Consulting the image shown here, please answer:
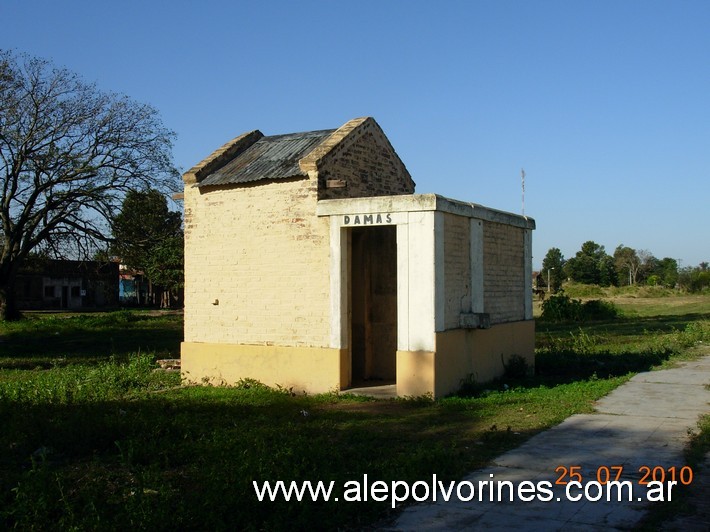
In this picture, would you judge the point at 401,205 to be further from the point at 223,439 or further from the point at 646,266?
the point at 646,266

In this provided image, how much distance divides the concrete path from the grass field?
329mm

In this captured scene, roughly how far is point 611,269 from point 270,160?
66.2 m

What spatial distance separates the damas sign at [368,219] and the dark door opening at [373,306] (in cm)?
189

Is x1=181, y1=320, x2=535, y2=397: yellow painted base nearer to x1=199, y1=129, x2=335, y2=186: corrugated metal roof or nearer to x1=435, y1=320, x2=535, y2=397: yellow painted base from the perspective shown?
x1=435, y1=320, x2=535, y2=397: yellow painted base

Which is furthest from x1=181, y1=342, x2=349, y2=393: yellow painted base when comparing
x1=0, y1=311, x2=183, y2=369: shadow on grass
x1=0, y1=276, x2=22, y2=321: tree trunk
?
x1=0, y1=276, x2=22, y2=321: tree trunk

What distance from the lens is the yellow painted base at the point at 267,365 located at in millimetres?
12391

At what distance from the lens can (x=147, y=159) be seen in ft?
97.0

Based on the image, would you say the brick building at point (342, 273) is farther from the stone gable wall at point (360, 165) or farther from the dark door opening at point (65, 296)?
the dark door opening at point (65, 296)

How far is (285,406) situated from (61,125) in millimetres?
21916

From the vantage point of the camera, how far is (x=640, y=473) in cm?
696

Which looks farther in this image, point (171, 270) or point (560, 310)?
point (171, 270)

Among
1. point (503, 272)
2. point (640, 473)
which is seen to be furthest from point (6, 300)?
point (640, 473)

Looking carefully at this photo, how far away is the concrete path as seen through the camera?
5680mm

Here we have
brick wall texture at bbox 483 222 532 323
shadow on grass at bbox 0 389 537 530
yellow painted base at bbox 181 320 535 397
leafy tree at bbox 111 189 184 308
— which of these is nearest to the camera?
shadow on grass at bbox 0 389 537 530
